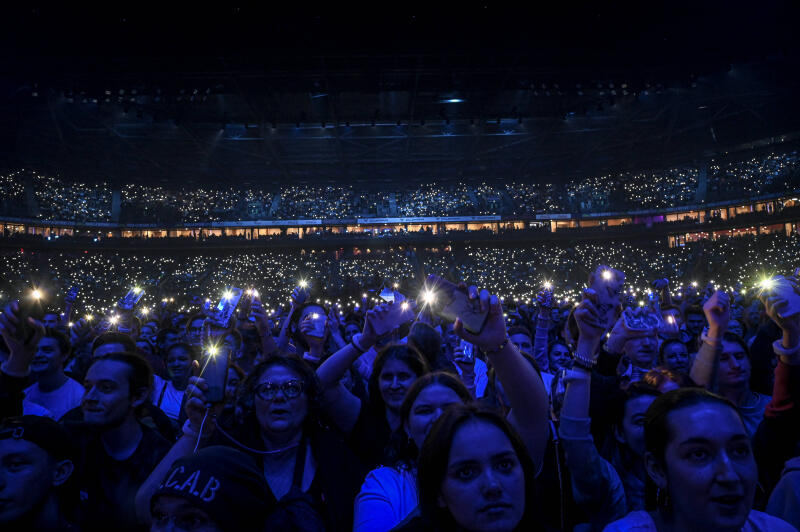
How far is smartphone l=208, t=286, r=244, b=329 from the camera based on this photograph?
3609 millimetres

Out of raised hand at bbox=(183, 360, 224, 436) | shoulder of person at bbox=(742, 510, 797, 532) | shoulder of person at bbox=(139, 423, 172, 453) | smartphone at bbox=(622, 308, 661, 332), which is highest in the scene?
smartphone at bbox=(622, 308, 661, 332)

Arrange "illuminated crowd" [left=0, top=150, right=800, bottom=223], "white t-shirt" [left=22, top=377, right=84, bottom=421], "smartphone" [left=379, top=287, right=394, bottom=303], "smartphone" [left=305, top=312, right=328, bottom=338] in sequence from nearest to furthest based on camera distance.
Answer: "smartphone" [left=379, top=287, right=394, bottom=303] → "white t-shirt" [left=22, top=377, right=84, bottom=421] → "smartphone" [left=305, top=312, right=328, bottom=338] → "illuminated crowd" [left=0, top=150, right=800, bottom=223]

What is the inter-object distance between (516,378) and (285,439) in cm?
138

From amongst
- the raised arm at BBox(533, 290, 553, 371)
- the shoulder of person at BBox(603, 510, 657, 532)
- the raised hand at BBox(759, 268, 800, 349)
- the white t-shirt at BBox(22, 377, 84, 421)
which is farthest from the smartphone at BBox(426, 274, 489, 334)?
the white t-shirt at BBox(22, 377, 84, 421)

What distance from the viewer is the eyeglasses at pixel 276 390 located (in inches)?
105

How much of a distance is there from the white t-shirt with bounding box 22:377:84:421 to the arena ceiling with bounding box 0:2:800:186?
12700 mm

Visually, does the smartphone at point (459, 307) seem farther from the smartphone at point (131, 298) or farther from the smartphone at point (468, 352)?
the smartphone at point (131, 298)

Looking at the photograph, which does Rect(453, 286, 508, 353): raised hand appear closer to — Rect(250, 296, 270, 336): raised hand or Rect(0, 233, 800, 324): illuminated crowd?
Rect(250, 296, 270, 336): raised hand

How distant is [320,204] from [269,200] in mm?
3810

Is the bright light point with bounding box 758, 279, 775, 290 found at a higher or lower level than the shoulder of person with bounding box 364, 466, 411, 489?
higher

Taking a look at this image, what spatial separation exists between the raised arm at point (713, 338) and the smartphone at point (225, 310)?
3.50 m

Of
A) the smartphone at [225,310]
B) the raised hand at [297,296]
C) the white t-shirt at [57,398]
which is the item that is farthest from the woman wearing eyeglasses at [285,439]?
the raised hand at [297,296]

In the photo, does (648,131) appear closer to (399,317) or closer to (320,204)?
(320,204)

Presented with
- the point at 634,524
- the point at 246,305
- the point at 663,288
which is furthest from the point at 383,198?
the point at 634,524
